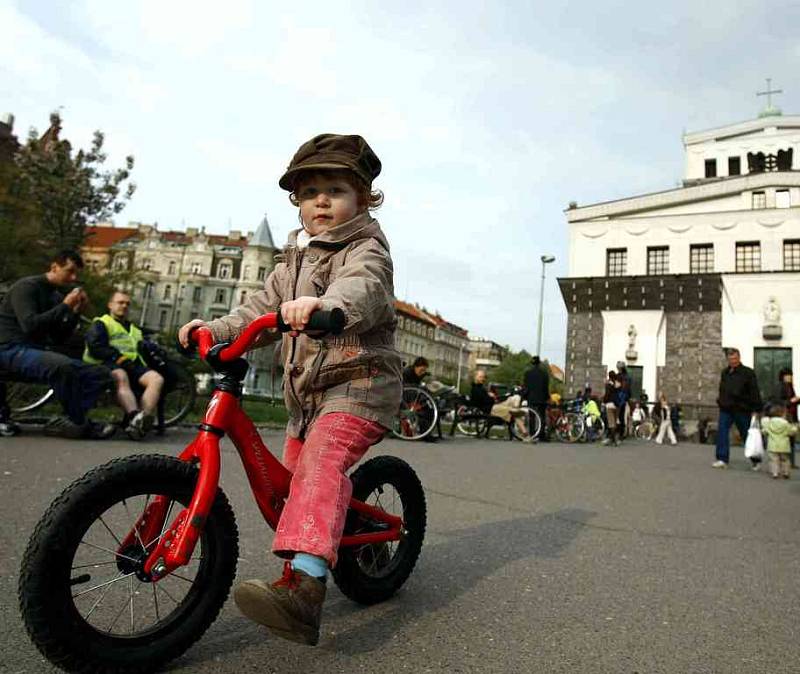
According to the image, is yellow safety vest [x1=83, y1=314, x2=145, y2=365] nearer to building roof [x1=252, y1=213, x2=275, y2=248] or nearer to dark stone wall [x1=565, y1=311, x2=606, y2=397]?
dark stone wall [x1=565, y1=311, x2=606, y2=397]

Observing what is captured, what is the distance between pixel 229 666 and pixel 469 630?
884mm

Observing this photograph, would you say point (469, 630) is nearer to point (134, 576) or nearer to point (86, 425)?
point (134, 576)

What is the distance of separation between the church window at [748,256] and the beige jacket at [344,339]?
37683mm

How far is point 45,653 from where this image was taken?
1.55m

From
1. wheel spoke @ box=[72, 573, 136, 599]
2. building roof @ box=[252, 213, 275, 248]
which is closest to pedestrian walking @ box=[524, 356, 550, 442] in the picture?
wheel spoke @ box=[72, 573, 136, 599]

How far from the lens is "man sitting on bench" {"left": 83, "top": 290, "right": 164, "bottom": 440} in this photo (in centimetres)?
657

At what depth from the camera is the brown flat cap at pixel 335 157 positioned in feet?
7.57

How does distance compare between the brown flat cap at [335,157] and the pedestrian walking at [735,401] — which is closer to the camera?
the brown flat cap at [335,157]

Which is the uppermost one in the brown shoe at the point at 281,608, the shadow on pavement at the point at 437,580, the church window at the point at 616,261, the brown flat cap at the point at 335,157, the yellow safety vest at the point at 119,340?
the church window at the point at 616,261

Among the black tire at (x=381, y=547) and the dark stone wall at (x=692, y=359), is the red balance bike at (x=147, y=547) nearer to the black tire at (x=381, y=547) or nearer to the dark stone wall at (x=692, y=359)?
the black tire at (x=381, y=547)

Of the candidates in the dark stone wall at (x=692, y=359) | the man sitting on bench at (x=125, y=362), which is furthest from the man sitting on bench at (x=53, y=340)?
the dark stone wall at (x=692, y=359)

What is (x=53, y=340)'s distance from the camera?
21.5 ft

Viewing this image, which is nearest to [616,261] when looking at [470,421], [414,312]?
[470,421]

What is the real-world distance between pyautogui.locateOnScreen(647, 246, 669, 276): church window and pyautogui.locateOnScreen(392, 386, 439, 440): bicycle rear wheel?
97.8 feet
